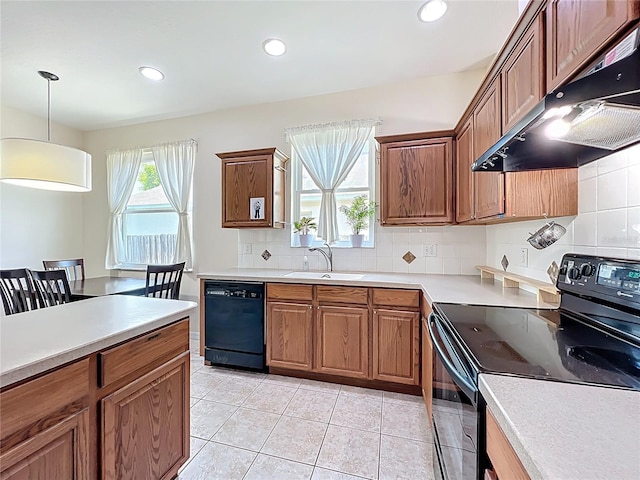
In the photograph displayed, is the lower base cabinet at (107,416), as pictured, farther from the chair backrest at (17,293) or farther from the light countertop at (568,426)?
the chair backrest at (17,293)

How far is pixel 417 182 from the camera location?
8.41 feet

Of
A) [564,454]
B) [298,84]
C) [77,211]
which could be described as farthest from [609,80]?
[77,211]

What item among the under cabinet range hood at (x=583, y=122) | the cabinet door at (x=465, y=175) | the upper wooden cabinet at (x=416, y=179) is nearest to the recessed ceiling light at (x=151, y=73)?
the upper wooden cabinet at (x=416, y=179)

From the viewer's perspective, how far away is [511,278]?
6.26 feet

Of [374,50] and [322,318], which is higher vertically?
[374,50]

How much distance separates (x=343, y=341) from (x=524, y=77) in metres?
2.08

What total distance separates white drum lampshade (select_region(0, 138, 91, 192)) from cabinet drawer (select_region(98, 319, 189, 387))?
193cm

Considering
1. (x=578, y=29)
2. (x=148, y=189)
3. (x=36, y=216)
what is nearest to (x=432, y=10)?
(x=578, y=29)

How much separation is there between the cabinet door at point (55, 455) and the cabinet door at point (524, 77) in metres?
2.17

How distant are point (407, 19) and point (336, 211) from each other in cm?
171

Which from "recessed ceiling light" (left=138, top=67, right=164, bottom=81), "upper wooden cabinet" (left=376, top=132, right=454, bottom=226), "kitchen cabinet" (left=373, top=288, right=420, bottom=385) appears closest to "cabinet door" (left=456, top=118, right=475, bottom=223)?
"upper wooden cabinet" (left=376, top=132, right=454, bottom=226)

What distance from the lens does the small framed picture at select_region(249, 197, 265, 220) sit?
298 cm

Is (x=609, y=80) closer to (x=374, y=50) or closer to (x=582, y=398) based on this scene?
(x=582, y=398)

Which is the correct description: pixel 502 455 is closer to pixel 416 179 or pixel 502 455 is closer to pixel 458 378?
pixel 458 378
